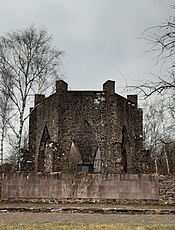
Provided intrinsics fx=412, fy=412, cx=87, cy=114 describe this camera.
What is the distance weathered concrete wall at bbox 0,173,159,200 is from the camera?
1980cm

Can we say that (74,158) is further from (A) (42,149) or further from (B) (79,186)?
(B) (79,186)

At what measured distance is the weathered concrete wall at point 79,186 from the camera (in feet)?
65.0

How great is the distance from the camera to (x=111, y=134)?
3103 cm

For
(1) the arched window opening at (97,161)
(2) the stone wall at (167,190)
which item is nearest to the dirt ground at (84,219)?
(2) the stone wall at (167,190)

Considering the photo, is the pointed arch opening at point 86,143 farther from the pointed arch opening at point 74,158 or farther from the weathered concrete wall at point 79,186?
the weathered concrete wall at point 79,186

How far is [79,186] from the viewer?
2005 cm

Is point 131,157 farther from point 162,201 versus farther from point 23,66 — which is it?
point 162,201

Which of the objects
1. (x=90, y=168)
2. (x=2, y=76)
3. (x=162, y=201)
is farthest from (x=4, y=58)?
(x=162, y=201)

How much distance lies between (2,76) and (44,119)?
5697mm

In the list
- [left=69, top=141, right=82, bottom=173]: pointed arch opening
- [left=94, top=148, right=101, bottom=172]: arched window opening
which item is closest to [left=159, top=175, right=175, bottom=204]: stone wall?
[left=94, top=148, right=101, bottom=172]: arched window opening

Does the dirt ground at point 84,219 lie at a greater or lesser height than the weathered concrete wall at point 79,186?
lesser

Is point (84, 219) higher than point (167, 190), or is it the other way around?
point (167, 190)

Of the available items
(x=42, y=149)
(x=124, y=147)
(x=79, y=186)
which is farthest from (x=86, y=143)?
(x=79, y=186)

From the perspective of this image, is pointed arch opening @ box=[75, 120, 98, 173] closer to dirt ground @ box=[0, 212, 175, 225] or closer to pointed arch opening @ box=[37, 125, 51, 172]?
pointed arch opening @ box=[37, 125, 51, 172]
